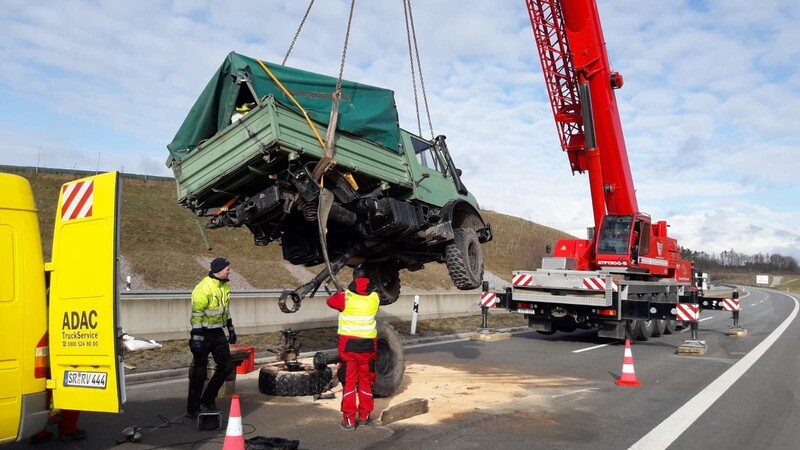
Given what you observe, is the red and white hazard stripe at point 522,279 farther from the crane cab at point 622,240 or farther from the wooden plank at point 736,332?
the wooden plank at point 736,332

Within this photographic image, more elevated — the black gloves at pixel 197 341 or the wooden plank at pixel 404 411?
the black gloves at pixel 197 341

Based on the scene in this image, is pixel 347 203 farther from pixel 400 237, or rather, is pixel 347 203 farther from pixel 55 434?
pixel 55 434

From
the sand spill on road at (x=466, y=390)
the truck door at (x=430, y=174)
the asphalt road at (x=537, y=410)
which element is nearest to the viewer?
the asphalt road at (x=537, y=410)

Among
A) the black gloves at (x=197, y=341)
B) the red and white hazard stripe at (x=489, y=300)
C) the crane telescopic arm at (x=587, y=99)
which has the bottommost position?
the black gloves at (x=197, y=341)

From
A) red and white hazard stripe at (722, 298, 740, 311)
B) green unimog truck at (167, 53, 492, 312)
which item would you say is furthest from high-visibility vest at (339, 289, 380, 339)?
red and white hazard stripe at (722, 298, 740, 311)

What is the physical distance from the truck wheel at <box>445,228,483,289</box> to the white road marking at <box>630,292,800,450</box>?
9.97 feet

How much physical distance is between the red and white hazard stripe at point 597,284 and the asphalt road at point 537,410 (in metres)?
2.09

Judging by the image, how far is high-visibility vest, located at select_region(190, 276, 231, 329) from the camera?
6.52 metres

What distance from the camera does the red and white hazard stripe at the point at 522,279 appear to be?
15.2 meters

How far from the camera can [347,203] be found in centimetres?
727

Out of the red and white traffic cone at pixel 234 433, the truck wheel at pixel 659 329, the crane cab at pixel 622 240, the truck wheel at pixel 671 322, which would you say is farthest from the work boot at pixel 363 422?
the truck wheel at pixel 659 329

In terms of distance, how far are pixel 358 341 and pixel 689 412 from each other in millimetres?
4279

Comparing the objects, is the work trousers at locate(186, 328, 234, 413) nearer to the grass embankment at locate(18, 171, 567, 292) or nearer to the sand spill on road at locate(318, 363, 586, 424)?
the sand spill on road at locate(318, 363, 586, 424)

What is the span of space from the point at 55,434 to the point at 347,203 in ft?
12.4
